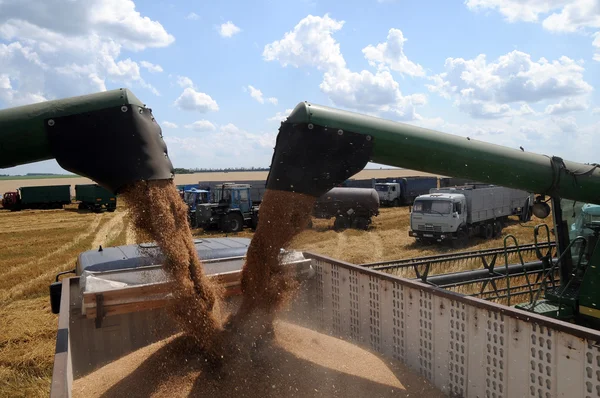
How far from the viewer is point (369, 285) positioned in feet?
12.6

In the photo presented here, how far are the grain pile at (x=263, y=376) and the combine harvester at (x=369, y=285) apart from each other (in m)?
0.27

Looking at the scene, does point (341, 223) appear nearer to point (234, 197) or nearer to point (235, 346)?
point (234, 197)

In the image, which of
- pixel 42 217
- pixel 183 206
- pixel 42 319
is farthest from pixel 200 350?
pixel 42 217

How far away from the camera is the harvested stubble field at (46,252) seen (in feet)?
18.3

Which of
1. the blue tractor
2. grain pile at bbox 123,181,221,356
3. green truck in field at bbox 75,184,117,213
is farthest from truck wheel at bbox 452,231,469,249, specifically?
green truck in field at bbox 75,184,117,213

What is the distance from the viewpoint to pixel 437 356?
125 inches

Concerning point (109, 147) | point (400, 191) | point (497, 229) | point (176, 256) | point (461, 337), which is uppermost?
point (109, 147)

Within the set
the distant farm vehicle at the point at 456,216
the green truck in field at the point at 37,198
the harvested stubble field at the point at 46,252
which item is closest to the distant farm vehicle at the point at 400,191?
the harvested stubble field at the point at 46,252

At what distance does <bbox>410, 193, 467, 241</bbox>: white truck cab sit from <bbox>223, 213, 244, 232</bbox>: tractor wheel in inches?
282

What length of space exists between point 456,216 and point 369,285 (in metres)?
12.6

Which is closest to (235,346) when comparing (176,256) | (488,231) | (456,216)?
(176,256)

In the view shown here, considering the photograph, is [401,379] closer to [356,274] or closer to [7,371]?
[356,274]

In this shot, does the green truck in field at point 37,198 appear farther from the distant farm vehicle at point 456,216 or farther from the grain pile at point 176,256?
the grain pile at point 176,256

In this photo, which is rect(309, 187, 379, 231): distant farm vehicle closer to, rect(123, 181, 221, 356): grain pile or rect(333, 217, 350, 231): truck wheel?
rect(333, 217, 350, 231): truck wheel
